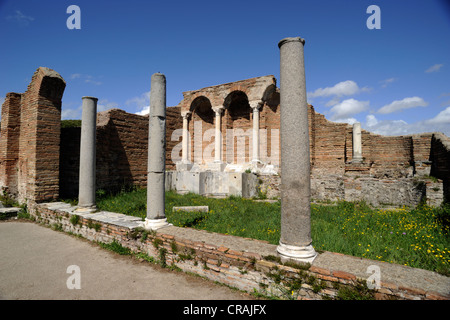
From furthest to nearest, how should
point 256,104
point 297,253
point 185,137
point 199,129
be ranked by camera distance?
point 199,129 < point 185,137 < point 256,104 < point 297,253

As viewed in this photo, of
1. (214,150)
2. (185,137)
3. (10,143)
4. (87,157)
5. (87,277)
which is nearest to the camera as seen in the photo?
(87,277)

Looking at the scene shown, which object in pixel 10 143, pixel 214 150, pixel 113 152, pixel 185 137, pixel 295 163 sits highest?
pixel 185 137

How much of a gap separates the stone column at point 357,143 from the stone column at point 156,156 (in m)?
13.6

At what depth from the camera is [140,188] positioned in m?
11.9

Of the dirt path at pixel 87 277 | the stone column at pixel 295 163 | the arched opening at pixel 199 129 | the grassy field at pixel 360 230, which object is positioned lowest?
the dirt path at pixel 87 277

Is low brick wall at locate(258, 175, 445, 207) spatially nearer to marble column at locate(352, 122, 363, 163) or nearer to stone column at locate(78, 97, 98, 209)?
marble column at locate(352, 122, 363, 163)

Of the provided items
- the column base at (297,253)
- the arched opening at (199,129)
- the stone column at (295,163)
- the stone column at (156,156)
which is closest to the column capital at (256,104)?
the arched opening at (199,129)

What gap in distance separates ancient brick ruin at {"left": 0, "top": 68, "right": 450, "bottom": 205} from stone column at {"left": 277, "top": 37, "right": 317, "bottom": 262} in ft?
25.1

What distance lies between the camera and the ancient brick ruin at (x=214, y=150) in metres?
8.46

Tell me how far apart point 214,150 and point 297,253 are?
12547 mm

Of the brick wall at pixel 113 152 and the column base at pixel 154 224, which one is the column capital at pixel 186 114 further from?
the column base at pixel 154 224

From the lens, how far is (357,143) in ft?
48.3

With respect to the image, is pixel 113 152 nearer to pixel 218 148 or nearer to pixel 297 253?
pixel 218 148

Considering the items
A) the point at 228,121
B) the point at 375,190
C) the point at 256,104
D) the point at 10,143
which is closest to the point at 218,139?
the point at 228,121
